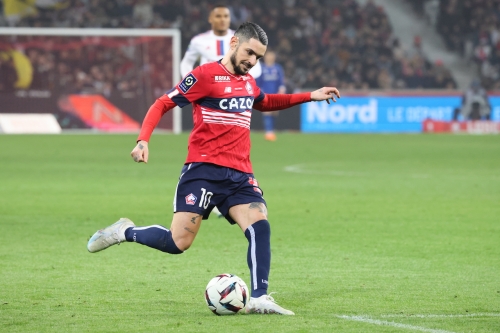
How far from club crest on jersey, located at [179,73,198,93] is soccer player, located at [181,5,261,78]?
468 cm

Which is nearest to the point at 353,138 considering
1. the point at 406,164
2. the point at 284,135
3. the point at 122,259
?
the point at 284,135

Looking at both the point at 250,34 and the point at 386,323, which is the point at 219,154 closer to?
the point at 250,34

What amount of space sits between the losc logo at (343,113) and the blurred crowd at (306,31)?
2.19 meters

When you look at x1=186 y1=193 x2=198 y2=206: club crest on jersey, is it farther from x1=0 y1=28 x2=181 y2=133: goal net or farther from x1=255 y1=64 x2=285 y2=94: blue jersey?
x1=0 y1=28 x2=181 y2=133: goal net

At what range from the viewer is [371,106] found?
2980 cm

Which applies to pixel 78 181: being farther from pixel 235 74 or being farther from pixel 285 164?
pixel 235 74

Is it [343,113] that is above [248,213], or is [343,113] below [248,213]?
below

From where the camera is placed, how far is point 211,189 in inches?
237

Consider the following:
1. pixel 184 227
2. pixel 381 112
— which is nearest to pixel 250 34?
pixel 184 227

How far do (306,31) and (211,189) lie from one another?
29259 millimetres

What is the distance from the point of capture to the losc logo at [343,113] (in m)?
29.7

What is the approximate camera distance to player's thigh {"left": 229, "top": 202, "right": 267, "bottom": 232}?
5.95m

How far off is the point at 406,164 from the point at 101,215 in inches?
354

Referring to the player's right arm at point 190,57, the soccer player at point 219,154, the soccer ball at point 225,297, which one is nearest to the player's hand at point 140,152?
the soccer player at point 219,154
